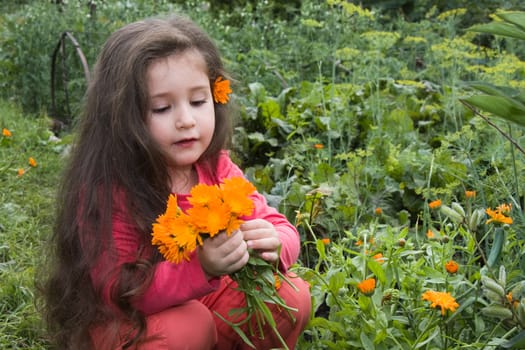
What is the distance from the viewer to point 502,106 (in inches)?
52.7

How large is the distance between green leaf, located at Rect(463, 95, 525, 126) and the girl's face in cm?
71

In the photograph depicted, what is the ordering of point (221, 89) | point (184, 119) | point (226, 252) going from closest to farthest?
point (226, 252) < point (184, 119) < point (221, 89)

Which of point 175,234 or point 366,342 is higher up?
point 175,234

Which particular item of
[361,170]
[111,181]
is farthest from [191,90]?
[361,170]

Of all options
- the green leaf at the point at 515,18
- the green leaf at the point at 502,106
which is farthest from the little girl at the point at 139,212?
the green leaf at the point at 515,18

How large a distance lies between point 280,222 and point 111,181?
0.47 m

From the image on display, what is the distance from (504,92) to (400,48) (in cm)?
358

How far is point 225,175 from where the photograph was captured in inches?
81.7

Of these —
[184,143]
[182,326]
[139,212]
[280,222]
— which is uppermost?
[184,143]

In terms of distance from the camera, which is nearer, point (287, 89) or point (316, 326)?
point (316, 326)

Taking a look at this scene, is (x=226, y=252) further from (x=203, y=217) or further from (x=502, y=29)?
(x=502, y=29)

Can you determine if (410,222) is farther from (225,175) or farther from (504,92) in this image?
(504,92)

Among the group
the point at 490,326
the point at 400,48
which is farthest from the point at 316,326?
the point at 400,48

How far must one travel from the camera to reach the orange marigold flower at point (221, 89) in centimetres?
197
